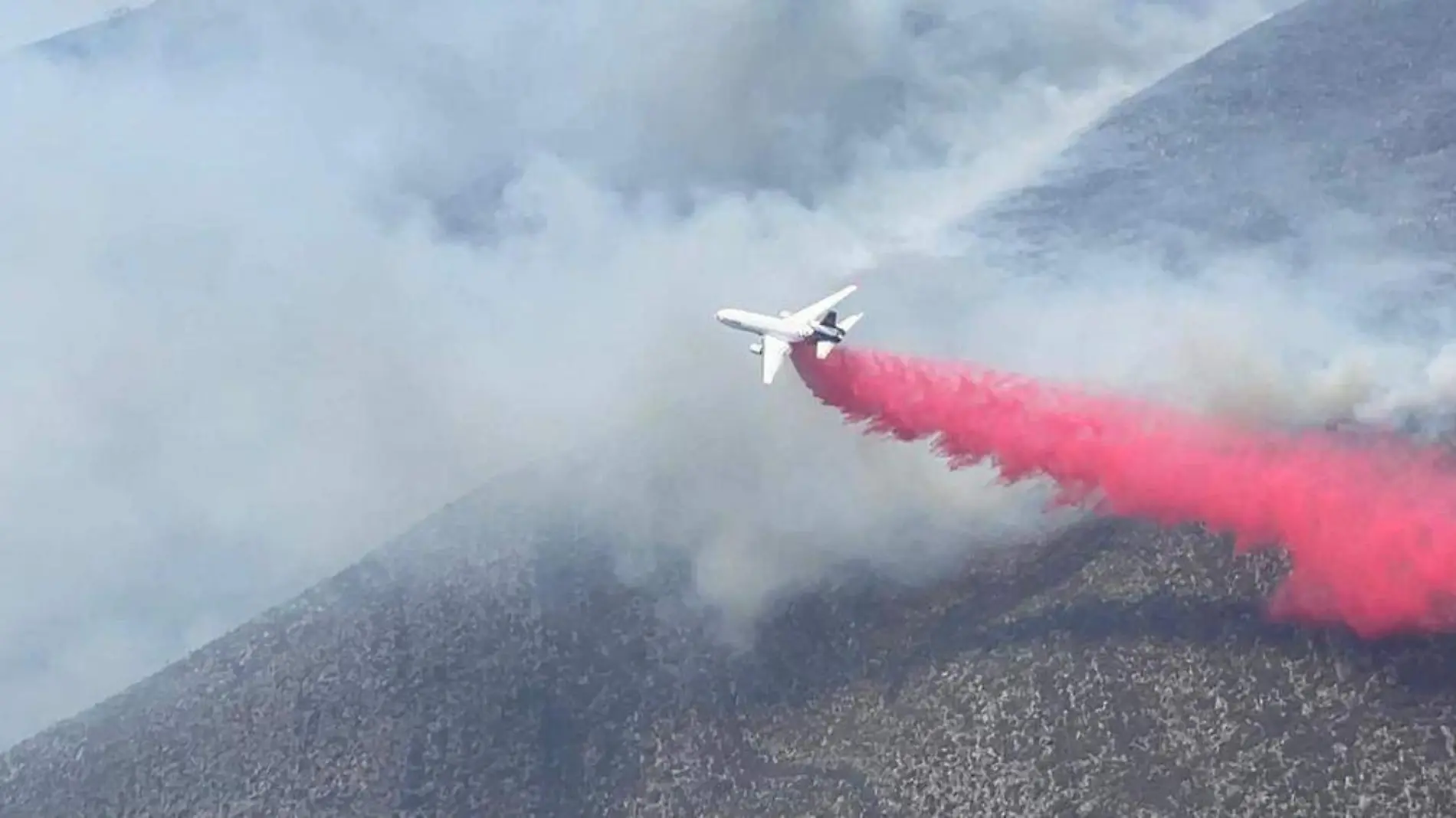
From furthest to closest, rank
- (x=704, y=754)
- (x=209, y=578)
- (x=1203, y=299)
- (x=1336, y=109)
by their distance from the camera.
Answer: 1. (x=209, y=578)
2. (x=1336, y=109)
3. (x=1203, y=299)
4. (x=704, y=754)

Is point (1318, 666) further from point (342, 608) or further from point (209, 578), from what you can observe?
point (209, 578)

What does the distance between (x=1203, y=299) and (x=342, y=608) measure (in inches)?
2109

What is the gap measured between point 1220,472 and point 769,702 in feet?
77.9

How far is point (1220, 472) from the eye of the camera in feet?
213

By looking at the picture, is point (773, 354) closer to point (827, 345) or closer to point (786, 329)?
point (786, 329)

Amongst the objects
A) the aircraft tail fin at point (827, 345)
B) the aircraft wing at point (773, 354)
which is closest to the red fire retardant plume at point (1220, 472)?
the aircraft tail fin at point (827, 345)

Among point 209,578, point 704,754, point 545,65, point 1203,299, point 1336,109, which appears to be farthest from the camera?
point 545,65

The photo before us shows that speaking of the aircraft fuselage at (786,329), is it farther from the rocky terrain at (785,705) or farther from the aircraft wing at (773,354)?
the rocky terrain at (785,705)

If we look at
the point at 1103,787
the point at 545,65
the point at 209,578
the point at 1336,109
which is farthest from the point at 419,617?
the point at 545,65

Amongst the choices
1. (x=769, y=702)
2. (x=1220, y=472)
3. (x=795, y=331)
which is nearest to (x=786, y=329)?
(x=795, y=331)

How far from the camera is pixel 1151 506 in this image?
219 ft

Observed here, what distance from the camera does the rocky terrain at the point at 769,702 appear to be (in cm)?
5703

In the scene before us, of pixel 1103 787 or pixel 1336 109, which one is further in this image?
pixel 1336 109

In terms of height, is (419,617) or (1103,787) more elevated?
(419,617)
